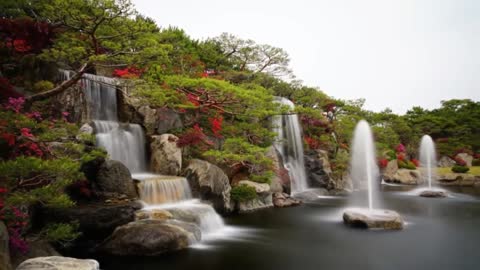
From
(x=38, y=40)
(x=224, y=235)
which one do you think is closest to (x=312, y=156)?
(x=224, y=235)

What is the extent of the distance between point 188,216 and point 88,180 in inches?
139

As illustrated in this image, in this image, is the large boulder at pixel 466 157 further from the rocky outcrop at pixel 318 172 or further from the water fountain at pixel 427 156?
the rocky outcrop at pixel 318 172

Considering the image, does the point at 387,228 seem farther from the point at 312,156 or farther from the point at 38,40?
the point at 38,40

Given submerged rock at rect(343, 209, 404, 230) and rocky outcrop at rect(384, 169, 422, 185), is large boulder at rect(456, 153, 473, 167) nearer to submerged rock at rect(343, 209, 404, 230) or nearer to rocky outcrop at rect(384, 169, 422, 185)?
rocky outcrop at rect(384, 169, 422, 185)

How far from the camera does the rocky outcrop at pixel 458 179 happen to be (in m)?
29.0

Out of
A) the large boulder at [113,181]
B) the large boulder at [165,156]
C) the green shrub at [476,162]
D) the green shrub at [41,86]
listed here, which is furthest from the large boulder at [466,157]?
the green shrub at [41,86]

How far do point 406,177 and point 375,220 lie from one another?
897 inches

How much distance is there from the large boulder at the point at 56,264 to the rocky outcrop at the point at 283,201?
40.4 feet

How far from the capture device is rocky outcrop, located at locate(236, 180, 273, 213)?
15659 millimetres

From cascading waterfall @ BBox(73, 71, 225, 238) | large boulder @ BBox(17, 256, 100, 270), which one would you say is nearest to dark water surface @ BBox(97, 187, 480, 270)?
cascading waterfall @ BBox(73, 71, 225, 238)

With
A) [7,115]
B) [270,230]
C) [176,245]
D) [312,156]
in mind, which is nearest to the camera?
[7,115]

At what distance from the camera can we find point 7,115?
5.98m

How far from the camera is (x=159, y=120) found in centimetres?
1609

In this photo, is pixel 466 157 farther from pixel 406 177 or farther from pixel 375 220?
pixel 375 220
